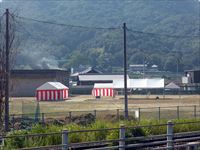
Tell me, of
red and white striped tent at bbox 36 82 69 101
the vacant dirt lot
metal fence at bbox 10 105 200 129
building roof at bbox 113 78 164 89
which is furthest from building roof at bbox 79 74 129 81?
metal fence at bbox 10 105 200 129

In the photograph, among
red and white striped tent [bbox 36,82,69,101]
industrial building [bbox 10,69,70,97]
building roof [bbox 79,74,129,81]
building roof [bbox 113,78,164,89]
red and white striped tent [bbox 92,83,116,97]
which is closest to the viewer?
red and white striped tent [bbox 36,82,69,101]

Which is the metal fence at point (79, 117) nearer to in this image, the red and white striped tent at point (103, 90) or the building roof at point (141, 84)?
the red and white striped tent at point (103, 90)

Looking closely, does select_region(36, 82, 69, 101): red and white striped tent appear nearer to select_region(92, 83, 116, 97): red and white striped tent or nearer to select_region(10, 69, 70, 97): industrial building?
select_region(92, 83, 116, 97): red and white striped tent

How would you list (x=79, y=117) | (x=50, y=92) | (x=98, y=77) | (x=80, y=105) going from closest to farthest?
(x=79, y=117)
(x=80, y=105)
(x=50, y=92)
(x=98, y=77)

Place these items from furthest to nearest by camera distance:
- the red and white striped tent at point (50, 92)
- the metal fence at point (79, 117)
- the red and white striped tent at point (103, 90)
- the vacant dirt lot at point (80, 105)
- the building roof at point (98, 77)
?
the building roof at point (98, 77) → the red and white striped tent at point (103, 90) → the red and white striped tent at point (50, 92) → the vacant dirt lot at point (80, 105) → the metal fence at point (79, 117)

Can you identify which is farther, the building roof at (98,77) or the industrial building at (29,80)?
the building roof at (98,77)

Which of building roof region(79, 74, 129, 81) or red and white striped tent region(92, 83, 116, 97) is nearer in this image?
red and white striped tent region(92, 83, 116, 97)

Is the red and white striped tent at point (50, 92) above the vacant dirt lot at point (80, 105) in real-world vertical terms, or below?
above

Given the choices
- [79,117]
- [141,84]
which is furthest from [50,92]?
[79,117]

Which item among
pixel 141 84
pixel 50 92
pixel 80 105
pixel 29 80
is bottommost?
pixel 80 105

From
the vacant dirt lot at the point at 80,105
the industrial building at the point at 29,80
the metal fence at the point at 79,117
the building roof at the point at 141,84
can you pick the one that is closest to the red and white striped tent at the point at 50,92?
the vacant dirt lot at the point at 80,105

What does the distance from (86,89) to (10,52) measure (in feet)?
286

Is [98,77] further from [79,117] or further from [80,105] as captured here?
[79,117]

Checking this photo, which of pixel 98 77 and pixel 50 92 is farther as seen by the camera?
pixel 98 77
